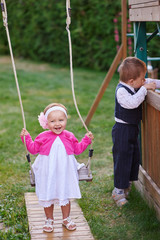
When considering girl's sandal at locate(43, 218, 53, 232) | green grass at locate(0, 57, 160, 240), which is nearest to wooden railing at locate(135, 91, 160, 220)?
green grass at locate(0, 57, 160, 240)

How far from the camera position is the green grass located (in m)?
3.51

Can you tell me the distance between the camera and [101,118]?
7.36 metres

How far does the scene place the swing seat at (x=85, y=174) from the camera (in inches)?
129

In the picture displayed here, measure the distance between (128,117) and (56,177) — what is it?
2.98ft

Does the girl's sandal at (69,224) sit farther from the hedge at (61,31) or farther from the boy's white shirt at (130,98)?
the hedge at (61,31)

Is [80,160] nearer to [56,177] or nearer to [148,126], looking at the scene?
[148,126]


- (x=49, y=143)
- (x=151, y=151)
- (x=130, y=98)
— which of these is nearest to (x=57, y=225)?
(x=49, y=143)

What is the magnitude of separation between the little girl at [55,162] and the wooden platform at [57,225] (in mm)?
222

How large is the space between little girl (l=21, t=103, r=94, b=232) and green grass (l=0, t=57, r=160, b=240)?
1.52 ft

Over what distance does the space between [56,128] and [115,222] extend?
1078 mm

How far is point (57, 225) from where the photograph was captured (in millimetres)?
3469

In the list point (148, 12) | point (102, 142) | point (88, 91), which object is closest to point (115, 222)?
point (148, 12)

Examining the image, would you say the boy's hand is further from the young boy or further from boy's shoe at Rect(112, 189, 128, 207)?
boy's shoe at Rect(112, 189, 128, 207)

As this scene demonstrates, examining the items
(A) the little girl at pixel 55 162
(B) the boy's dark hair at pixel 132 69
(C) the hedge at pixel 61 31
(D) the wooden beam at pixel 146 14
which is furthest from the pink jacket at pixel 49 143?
(C) the hedge at pixel 61 31
